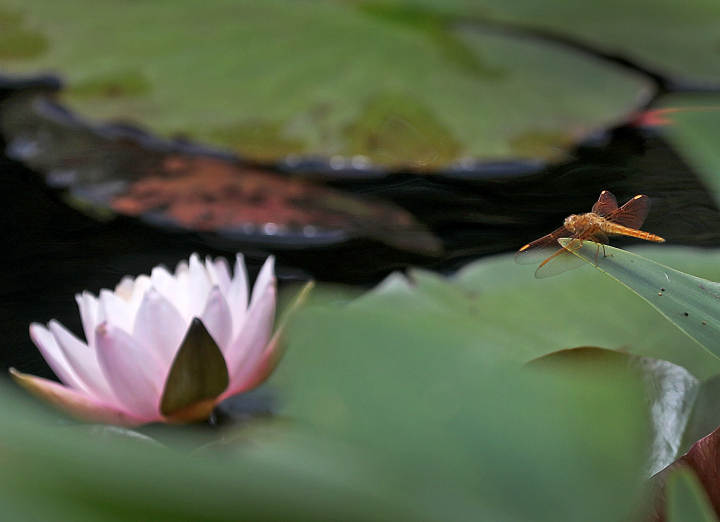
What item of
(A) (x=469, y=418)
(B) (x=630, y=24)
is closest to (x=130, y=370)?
(A) (x=469, y=418)

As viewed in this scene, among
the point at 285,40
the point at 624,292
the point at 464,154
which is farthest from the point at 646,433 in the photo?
the point at 285,40

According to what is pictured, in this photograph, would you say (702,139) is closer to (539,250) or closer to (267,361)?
(539,250)

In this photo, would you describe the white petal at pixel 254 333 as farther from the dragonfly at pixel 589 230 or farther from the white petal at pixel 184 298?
the dragonfly at pixel 589 230

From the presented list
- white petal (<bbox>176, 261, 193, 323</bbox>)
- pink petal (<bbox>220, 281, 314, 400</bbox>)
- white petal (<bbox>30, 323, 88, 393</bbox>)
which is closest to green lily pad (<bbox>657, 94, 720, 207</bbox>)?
pink petal (<bbox>220, 281, 314, 400</bbox>)

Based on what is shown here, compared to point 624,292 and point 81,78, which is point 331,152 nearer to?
point 81,78

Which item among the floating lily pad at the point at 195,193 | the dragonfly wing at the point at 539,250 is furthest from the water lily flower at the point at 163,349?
the floating lily pad at the point at 195,193
